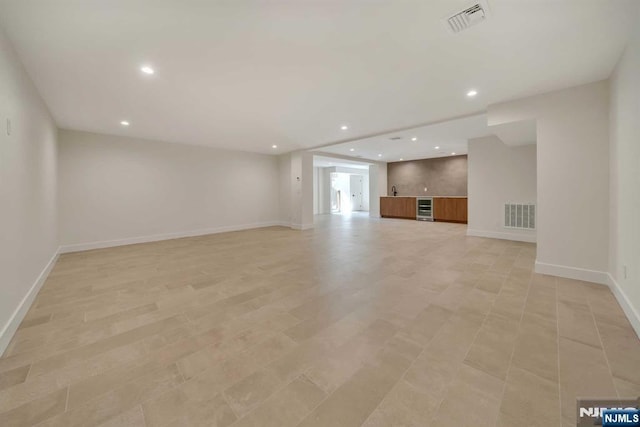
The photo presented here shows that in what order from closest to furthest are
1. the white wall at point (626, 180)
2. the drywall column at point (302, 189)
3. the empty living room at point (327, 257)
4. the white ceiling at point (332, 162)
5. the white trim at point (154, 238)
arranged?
the empty living room at point (327, 257), the white wall at point (626, 180), the white trim at point (154, 238), the drywall column at point (302, 189), the white ceiling at point (332, 162)

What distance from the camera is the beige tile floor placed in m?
1.35

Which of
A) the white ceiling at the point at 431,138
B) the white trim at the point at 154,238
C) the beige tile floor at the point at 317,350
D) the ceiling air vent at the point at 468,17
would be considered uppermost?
the white ceiling at the point at 431,138

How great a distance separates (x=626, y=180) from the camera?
Answer: 2.51 m

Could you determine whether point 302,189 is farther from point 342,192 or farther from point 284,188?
point 342,192

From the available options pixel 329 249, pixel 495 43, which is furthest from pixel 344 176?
pixel 495 43

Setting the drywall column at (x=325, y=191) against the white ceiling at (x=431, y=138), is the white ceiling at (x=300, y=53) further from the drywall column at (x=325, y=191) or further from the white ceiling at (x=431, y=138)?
the drywall column at (x=325, y=191)

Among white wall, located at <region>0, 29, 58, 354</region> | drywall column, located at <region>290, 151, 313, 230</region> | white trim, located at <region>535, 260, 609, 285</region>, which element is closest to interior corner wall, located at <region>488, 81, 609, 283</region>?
white trim, located at <region>535, 260, 609, 285</region>

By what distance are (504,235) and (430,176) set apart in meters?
5.24

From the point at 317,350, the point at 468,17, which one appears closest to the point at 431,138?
the point at 468,17

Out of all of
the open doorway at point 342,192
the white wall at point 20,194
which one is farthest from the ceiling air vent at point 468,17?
the open doorway at point 342,192

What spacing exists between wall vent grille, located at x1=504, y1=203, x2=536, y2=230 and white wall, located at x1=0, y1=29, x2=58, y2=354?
8.59 metres

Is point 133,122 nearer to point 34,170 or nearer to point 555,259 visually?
point 34,170

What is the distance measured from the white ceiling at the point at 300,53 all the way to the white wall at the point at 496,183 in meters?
2.59

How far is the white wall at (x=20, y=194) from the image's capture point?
2.12 m
